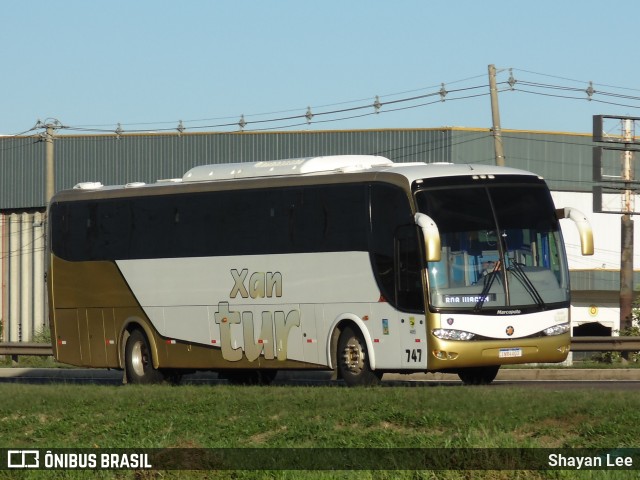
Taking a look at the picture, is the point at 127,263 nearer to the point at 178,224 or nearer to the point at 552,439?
the point at 178,224

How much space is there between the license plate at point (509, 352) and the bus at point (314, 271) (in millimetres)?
32

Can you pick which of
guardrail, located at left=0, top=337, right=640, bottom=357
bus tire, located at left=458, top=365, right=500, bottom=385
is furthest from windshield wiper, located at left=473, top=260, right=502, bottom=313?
guardrail, located at left=0, top=337, right=640, bottom=357

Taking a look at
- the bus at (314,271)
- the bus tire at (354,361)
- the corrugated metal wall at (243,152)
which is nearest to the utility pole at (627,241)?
the corrugated metal wall at (243,152)

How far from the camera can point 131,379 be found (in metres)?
27.0

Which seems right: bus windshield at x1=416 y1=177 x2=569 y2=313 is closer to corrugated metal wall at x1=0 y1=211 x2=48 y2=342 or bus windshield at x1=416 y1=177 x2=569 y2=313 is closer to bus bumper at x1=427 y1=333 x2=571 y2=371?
bus bumper at x1=427 y1=333 x2=571 y2=371

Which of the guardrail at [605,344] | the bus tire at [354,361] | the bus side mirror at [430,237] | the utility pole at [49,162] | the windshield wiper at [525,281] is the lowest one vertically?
the guardrail at [605,344]

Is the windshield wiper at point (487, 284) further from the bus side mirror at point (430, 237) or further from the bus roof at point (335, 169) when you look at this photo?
the bus roof at point (335, 169)

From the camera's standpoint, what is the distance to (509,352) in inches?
850

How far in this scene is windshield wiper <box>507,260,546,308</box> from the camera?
21750 millimetres

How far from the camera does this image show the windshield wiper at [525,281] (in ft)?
71.4

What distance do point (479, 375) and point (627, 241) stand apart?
25289 mm

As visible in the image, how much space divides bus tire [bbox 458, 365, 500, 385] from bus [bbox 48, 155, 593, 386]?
3 cm

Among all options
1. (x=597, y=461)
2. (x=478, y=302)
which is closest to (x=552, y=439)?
(x=597, y=461)

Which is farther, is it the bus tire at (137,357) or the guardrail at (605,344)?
the guardrail at (605,344)
